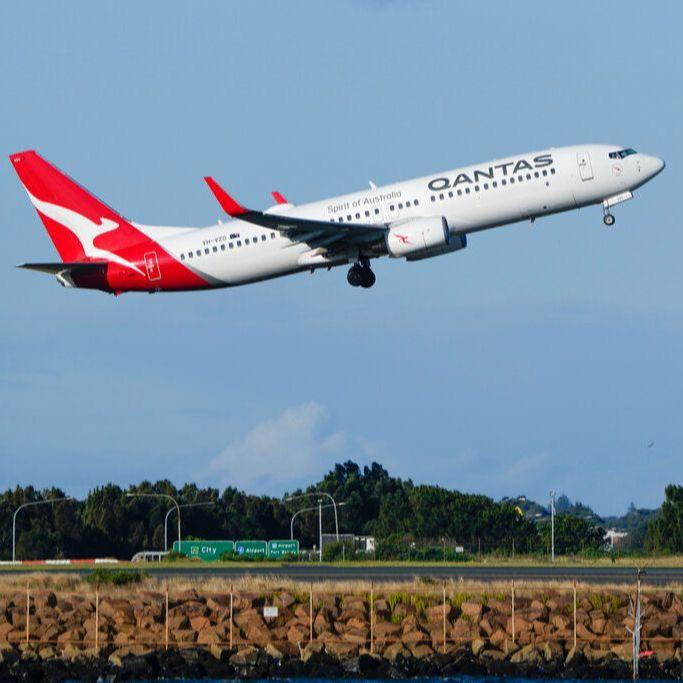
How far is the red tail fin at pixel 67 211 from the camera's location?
225ft

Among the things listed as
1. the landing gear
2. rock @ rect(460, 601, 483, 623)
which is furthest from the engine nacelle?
rock @ rect(460, 601, 483, 623)

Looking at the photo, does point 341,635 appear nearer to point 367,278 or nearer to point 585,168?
point 367,278

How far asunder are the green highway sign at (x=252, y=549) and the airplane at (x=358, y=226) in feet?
93.8

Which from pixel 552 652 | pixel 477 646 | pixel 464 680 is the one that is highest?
pixel 477 646

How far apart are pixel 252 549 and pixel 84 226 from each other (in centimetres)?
3493

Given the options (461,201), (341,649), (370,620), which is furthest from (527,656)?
(461,201)

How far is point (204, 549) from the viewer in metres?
93.1

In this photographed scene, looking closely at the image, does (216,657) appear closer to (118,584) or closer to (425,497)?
(118,584)

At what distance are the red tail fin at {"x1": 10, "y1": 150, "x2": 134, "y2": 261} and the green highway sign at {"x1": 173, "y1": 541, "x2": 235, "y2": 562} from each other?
24.1 meters

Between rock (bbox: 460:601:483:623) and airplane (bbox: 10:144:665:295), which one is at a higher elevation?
airplane (bbox: 10:144:665:295)

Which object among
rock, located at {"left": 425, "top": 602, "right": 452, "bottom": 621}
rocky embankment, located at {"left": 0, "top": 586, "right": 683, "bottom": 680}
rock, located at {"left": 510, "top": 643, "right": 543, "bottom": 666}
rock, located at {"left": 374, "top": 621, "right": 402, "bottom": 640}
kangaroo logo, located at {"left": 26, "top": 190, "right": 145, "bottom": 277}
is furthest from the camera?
kangaroo logo, located at {"left": 26, "top": 190, "right": 145, "bottom": 277}

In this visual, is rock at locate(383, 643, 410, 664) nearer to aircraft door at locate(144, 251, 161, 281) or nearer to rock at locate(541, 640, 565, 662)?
rock at locate(541, 640, 565, 662)

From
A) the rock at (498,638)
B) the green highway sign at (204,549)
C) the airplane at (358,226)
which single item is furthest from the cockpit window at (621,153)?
the green highway sign at (204,549)

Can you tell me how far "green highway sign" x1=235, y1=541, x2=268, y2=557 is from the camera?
9231 centimetres
